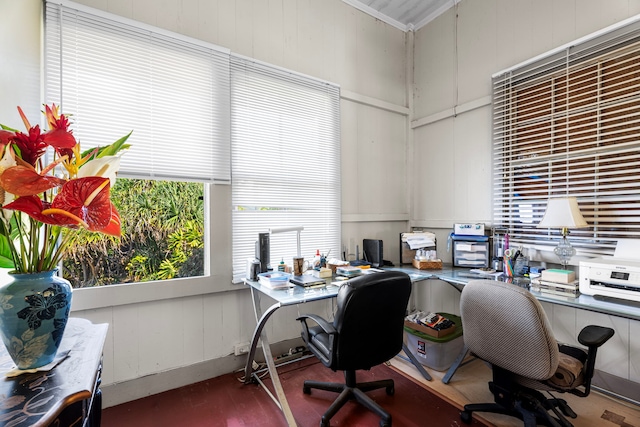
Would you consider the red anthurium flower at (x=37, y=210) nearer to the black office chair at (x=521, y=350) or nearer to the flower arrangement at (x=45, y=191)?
the flower arrangement at (x=45, y=191)

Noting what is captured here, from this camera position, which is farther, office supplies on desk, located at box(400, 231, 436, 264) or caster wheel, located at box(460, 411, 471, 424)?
office supplies on desk, located at box(400, 231, 436, 264)

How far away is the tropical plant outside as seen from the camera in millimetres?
2090

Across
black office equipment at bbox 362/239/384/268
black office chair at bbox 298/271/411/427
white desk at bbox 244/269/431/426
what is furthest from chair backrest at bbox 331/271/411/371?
black office equipment at bbox 362/239/384/268

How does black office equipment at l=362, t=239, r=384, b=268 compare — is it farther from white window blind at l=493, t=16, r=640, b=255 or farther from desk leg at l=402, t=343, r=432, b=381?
white window blind at l=493, t=16, r=640, b=255

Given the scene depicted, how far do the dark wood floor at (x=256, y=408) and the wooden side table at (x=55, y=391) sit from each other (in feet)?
3.15

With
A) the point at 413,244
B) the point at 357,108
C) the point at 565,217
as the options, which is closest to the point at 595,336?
the point at 565,217

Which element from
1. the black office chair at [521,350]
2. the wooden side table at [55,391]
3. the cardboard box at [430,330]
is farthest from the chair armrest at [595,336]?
the wooden side table at [55,391]

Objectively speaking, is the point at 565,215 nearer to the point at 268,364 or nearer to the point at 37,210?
the point at 268,364

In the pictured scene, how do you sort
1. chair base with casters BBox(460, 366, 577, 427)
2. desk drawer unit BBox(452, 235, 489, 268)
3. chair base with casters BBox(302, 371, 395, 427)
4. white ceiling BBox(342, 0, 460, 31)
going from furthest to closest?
white ceiling BBox(342, 0, 460, 31)
desk drawer unit BBox(452, 235, 489, 268)
chair base with casters BBox(302, 371, 395, 427)
chair base with casters BBox(460, 366, 577, 427)

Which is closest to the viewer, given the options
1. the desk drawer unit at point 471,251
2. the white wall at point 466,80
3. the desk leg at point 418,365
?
the desk leg at point 418,365

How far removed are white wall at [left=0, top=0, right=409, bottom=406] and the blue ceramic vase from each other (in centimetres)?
90

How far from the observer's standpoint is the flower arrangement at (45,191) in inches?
33.7

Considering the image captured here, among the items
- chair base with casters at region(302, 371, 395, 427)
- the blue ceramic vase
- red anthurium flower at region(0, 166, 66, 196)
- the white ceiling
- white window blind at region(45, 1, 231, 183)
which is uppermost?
the white ceiling

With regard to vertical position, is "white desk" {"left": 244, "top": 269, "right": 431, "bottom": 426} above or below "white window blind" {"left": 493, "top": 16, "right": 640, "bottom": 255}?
below
